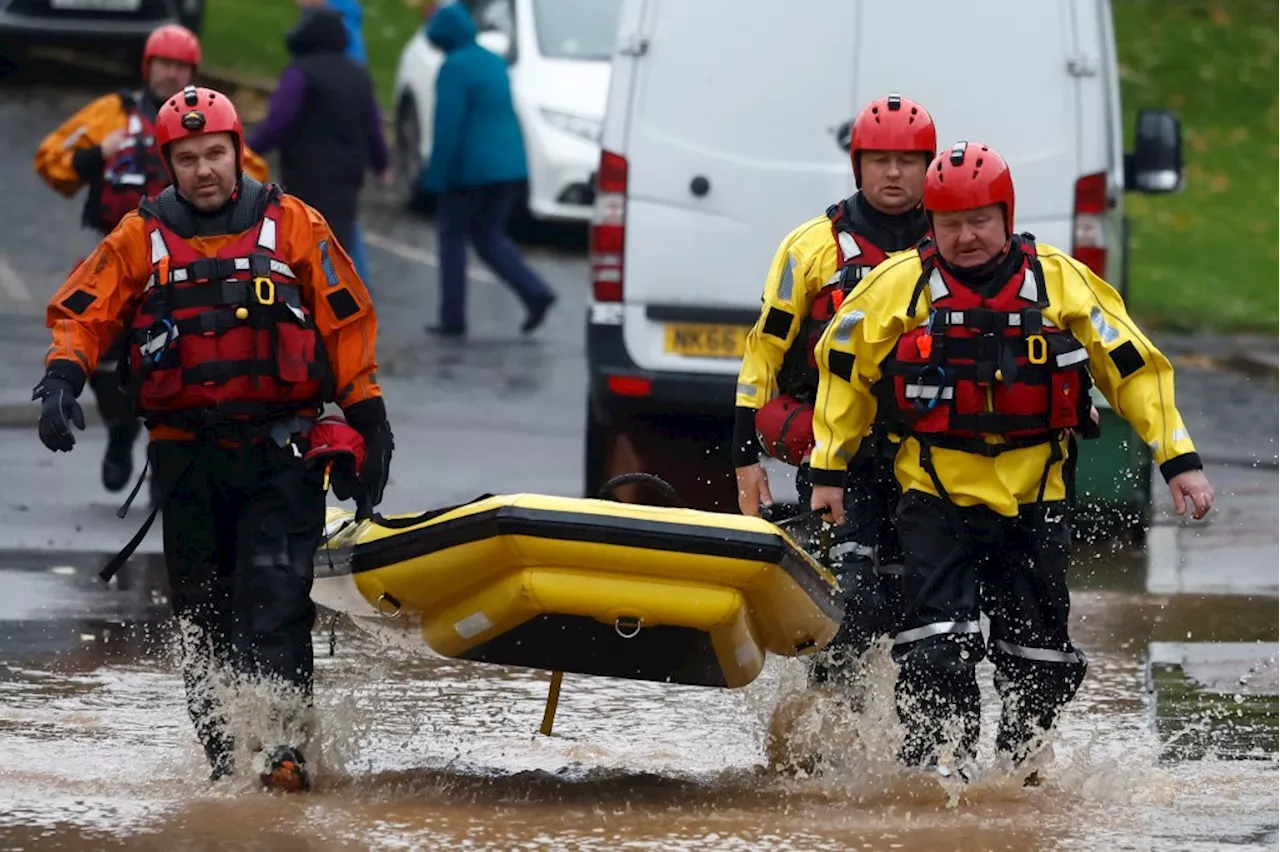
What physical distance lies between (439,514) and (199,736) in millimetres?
834

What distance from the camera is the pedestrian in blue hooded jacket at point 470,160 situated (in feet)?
50.4

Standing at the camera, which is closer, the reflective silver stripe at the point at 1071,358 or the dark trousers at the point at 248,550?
the reflective silver stripe at the point at 1071,358

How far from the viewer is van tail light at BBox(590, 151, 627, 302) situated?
392 inches

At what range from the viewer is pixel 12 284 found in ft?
53.4

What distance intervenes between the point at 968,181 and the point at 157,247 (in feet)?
6.28

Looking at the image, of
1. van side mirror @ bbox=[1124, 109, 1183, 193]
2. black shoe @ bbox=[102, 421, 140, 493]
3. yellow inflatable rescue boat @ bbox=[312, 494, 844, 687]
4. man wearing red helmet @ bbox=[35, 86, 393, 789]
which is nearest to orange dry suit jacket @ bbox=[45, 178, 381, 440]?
man wearing red helmet @ bbox=[35, 86, 393, 789]

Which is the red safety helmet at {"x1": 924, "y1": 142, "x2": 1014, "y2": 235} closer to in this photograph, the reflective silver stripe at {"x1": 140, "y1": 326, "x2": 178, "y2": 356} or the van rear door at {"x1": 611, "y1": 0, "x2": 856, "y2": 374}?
the reflective silver stripe at {"x1": 140, "y1": 326, "x2": 178, "y2": 356}

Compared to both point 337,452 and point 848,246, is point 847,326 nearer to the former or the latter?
point 848,246

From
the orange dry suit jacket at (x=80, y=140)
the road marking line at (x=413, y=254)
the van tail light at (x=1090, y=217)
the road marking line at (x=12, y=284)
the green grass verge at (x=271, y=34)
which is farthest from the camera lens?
the green grass verge at (x=271, y=34)

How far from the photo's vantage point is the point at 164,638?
Answer: 862 cm

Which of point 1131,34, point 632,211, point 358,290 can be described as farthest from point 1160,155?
point 1131,34

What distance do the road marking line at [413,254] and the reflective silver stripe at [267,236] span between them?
36.2 ft

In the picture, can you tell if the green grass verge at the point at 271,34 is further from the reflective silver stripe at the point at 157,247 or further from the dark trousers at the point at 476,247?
the reflective silver stripe at the point at 157,247

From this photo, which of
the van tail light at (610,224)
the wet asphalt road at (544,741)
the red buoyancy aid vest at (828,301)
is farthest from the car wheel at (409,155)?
the red buoyancy aid vest at (828,301)
